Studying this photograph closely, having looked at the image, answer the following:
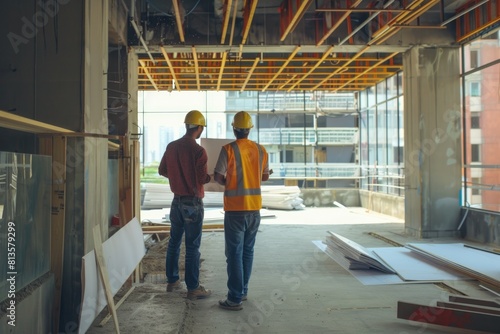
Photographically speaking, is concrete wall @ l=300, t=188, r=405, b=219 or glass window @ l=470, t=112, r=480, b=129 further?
concrete wall @ l=300, t=188, r=405, b=219

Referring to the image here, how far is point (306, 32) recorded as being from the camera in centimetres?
934

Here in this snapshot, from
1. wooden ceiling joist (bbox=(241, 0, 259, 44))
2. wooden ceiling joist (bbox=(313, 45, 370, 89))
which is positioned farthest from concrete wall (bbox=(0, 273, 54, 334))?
wooden ceiling joist (bbox=(313, 45, 370, 89))

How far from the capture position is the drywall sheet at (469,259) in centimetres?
574

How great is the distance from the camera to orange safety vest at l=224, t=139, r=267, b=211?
4598mm

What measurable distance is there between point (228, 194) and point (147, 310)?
1489mm

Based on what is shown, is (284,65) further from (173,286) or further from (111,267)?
(111,267)

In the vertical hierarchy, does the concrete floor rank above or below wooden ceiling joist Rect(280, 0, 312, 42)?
below

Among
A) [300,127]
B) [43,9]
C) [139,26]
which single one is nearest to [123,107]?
[139,26]

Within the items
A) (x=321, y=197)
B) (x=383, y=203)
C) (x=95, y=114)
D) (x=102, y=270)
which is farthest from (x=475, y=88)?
(x=321, y=197)

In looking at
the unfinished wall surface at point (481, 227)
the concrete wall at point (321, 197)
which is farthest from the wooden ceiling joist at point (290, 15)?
the concrete wall at point (321, 197)

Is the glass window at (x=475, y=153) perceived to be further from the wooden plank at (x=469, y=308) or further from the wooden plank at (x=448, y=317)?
the wooden plank at (x=448, y=317)

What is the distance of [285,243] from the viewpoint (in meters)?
9.11

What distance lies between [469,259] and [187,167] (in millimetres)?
4455

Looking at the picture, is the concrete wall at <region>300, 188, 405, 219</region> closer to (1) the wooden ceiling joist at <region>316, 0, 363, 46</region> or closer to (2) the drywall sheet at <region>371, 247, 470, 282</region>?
(1) the wooden ceiling joist at <region>316, 0, 363, 46</region>
